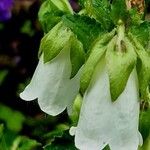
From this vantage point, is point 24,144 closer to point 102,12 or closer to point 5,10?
point 102,12

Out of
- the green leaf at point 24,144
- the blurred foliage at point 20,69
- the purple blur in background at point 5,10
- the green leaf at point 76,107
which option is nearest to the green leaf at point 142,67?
the green leaf at point 76,107

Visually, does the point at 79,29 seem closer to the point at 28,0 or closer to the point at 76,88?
the point at 76,88

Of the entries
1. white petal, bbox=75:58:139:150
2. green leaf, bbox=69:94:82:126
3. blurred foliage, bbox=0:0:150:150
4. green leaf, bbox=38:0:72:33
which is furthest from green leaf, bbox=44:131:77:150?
blurred foliage, bbox=0:0:150:150

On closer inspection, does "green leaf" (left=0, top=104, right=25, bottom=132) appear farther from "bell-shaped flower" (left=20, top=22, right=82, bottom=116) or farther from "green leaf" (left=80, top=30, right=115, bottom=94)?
"green leaf" (left=80, top=30, right=115, bottom=94)

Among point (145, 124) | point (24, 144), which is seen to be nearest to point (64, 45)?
point (145, 124)

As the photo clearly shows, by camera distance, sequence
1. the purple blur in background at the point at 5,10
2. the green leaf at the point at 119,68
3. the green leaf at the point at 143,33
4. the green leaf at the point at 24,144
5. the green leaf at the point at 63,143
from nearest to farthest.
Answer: the green leaf at the point at 119,68 < the green leaf at the point at 143,33 < the green leaf at the point at 63,143 < the green leaf at the point at 24,144 < the purple blur in background at the point at 5,10

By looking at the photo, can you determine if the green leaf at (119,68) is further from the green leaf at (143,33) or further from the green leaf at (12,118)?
the green leaf at (12,118)
